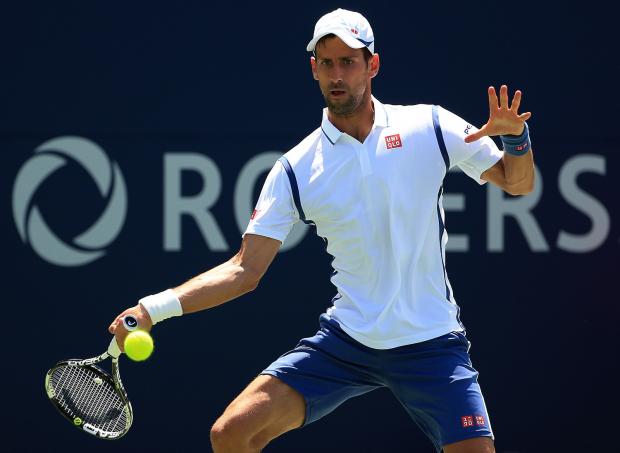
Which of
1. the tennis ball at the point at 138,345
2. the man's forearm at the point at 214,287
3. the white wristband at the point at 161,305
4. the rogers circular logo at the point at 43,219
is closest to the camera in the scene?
the tennis ball at the point at 138,345

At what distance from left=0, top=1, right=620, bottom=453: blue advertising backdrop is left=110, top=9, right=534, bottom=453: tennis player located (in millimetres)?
1620

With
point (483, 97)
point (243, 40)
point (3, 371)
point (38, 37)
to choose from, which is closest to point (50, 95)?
point (38, 37)

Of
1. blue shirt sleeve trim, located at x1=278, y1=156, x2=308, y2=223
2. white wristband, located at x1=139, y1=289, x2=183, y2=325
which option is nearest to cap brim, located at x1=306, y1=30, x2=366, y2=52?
blue shirt sleeve trim, located at x1=278, y1=156, x2=308, y2=223

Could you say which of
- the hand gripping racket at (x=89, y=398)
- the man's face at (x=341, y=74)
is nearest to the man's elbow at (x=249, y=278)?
the hand gripping racket at (x=89, y=398)

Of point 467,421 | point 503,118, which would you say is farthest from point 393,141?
point 467,421

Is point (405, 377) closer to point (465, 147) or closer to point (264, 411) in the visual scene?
point (264, 411)

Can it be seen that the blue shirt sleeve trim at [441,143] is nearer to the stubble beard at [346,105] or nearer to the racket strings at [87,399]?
the stubble beard at [346,105]

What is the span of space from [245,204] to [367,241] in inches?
69.4

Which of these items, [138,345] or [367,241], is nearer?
[138,345]

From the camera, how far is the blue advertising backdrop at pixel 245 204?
5996 millimetres

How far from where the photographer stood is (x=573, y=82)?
6102mm

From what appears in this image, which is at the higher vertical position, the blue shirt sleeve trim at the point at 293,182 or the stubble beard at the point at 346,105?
the stubble beard at the point at 346,105

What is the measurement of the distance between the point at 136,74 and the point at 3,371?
4.90 ft

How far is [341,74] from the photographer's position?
4359mm
